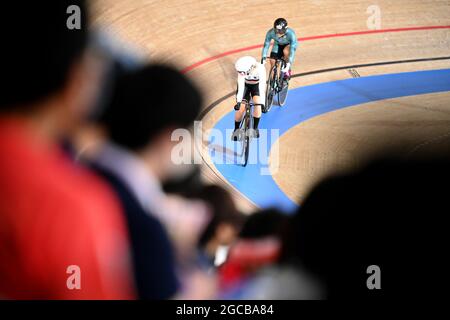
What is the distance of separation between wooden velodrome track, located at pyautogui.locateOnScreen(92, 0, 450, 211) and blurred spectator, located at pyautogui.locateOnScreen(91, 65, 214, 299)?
3.47 m

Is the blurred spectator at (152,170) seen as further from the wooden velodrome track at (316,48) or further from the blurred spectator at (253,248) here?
the wooden velodrome track at (316,48)

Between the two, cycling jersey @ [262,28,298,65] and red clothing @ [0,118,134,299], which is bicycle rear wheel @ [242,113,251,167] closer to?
cycling jersey @ [262,28,298,65]

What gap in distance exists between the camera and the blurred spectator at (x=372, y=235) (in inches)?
44.8

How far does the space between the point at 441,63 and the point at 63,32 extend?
7519 mm

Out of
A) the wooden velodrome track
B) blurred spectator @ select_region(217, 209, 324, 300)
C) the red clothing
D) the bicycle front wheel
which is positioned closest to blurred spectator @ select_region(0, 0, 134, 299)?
the red clothing

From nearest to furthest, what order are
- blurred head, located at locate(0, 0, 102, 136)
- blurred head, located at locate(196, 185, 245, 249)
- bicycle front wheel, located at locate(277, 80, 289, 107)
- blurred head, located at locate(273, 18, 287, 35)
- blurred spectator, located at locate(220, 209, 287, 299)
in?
blurred head, located at locate(0, 0, 102, 136) < blurred spectator, located at locate(220, 209, 287, 299) < blurred head, located at locate(196, 185, 245, 249) < blurred head, located at locate(273, 18, 287, 35) < bicycle front wheel, located at locate(277, 80, 289, 107)

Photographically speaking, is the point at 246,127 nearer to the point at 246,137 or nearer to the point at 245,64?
the point at 246,137

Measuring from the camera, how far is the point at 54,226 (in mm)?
1233

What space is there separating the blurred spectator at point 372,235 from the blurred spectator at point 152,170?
1.02 feet

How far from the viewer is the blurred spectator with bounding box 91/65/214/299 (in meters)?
1.23

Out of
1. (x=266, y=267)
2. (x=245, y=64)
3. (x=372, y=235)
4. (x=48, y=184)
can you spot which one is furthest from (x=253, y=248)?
(x=245, y=64)

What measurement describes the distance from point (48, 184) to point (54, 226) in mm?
95

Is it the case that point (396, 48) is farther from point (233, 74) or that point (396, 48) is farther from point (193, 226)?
point (193, 226)

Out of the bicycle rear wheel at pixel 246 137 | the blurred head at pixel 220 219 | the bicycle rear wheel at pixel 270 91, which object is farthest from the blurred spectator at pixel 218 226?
the bicycle rear wheel at pixel 270 91
